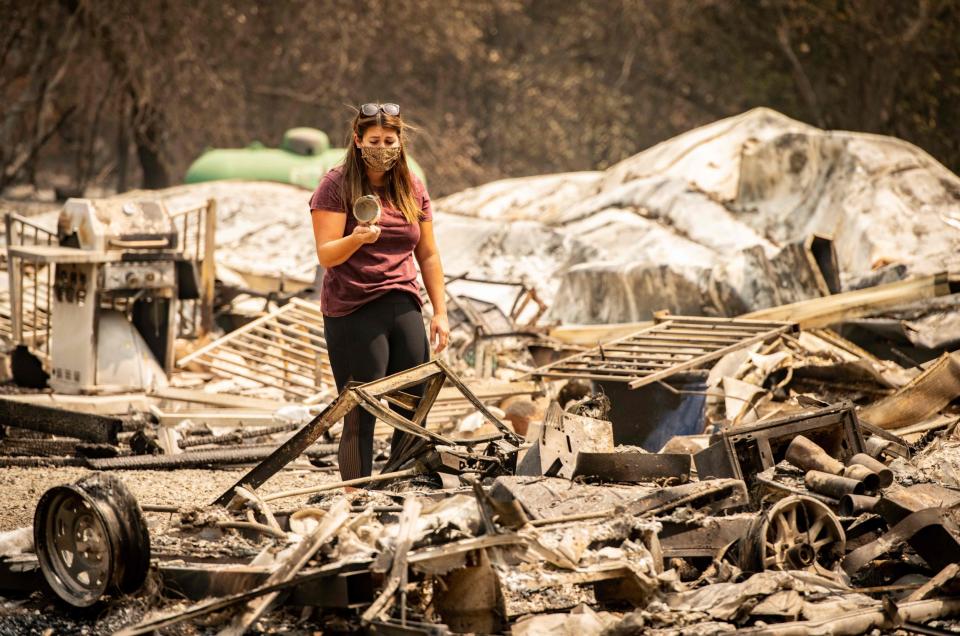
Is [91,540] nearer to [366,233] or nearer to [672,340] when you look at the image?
[366,233]

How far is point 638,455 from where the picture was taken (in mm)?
4492

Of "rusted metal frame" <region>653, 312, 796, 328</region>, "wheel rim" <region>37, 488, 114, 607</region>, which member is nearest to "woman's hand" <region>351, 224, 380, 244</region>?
"wheel rim" <region>37, 488, 114, 607</region>

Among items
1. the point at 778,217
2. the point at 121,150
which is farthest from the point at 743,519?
the point at 121,150

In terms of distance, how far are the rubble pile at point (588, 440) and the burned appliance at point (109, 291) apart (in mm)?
58

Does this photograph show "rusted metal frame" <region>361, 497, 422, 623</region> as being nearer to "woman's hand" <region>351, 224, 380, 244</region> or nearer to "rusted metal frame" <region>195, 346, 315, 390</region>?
"woman's hand" <region>351, 224, 380, 244</region>

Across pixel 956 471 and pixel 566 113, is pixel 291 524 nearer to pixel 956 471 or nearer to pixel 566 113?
pixel 956 471

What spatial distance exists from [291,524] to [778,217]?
8.27m

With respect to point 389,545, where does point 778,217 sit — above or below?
above


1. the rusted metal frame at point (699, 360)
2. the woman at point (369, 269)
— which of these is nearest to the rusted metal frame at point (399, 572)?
the woman at point (369, 269)

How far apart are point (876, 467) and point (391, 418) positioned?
1884 millimetres

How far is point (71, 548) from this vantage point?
12.9ft

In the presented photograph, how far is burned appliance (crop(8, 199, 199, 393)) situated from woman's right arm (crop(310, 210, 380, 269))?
12.6 feet

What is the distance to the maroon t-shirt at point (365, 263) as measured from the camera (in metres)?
4.80

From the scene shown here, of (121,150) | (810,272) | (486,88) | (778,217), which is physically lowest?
(810,272)
